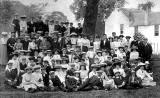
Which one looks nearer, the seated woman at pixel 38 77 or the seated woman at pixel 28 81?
the seated woman at pixel 28 81

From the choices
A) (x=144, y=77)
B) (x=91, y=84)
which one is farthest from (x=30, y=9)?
(x=91, y=84)

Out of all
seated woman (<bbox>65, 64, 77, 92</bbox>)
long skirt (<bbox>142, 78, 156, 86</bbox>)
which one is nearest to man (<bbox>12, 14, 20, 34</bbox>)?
seated woman (<bbox>65, 64, 77, 92</bbox>)

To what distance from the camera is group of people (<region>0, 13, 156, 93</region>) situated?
53.4 feet

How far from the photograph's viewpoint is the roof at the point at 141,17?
4619 centimetres

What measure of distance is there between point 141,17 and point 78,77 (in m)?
32.1

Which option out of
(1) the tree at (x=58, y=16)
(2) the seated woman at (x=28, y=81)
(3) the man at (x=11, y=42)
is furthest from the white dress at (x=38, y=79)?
(1) the tree at (x=58, y=16)

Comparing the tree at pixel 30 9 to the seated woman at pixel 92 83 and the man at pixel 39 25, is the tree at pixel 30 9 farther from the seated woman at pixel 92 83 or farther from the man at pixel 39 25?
the seated woman at pixel 92 83

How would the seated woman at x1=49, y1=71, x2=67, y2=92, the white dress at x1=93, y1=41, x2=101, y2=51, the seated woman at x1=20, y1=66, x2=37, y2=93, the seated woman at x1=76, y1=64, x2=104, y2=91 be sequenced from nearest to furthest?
the seated woman at x1=20, y1=66, x2=37, y2=93
the seated woman at x1=76, y1=64, x2=104, y2=91
the seated woman at x1=49, y1=71, x2=67, y2=92
the white dress at x1=93, y1=41, x2=101, y2=51

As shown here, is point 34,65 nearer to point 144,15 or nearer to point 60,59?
point 60,59

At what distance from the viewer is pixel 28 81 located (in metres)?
16.0

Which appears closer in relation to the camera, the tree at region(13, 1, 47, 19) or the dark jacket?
the dark jacket

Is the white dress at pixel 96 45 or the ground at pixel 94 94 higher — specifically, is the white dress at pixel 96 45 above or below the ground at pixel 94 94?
Answer: above

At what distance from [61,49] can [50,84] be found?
3.29 metres

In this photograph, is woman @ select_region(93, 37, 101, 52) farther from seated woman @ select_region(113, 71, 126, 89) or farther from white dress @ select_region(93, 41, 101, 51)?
seated woman @ select_region(113, 71, 126, 89)
